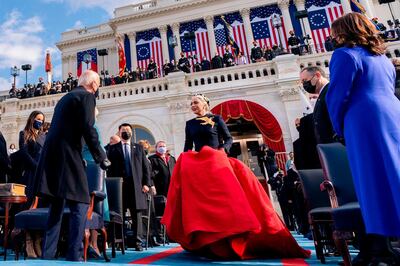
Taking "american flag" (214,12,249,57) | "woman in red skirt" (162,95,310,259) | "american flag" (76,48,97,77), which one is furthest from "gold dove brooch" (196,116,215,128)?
"american flag" (76,48,97,77)

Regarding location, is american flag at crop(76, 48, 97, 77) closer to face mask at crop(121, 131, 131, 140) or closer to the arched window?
the arched window

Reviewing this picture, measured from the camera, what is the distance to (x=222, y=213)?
9.71 feet

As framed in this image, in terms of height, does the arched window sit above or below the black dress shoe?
above

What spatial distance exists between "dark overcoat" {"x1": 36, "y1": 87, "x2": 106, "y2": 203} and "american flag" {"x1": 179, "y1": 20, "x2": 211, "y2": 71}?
1779 centimetres

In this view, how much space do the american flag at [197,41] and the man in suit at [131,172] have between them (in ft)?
52.4

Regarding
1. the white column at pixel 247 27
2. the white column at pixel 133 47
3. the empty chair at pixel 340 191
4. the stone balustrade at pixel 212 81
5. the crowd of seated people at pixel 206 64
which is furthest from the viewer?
the white column at pixel 133 47

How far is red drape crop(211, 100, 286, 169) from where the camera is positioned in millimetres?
Answer: 11914

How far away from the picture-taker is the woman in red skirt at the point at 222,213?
9.59 feet

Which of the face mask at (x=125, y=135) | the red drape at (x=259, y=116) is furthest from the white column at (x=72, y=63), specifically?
the face mask at (x=125, y=135)

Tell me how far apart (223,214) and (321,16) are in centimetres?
2039

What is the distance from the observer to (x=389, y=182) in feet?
6.08

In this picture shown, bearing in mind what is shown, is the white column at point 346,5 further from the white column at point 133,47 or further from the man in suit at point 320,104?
the man in suit at point 320,104

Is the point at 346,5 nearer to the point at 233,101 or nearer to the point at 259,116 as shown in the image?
the point at 259,116

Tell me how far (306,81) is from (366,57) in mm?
1401
